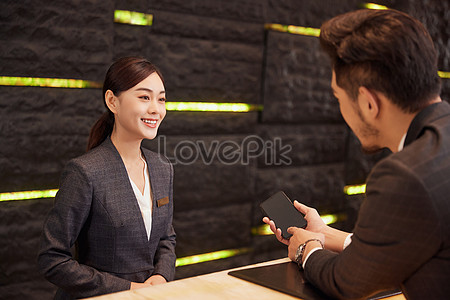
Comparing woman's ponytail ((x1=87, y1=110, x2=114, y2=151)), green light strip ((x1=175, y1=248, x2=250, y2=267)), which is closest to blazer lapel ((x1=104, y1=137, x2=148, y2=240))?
woman's ponytail ((x1=87, y1=110, x2=114, y2=151))

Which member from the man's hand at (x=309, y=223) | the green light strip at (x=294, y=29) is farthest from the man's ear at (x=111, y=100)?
the green light strip at (x=294, y=29)

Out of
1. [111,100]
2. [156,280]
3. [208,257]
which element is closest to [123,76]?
[111,100]

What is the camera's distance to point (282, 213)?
5.32 feet

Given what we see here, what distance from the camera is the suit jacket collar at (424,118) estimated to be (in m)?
1.19

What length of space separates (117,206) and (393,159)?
0.89 metres

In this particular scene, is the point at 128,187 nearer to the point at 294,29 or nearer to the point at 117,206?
the point at 117,206

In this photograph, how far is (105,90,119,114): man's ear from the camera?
5.68 feet

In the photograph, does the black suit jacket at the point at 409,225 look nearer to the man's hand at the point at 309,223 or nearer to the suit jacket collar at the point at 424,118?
the suit jacket collar at the point at 424,118

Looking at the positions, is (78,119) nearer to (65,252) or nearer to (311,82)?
(65,252)

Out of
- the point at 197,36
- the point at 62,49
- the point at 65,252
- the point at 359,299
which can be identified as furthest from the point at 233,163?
the point at 359,299

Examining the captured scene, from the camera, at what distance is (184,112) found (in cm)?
259

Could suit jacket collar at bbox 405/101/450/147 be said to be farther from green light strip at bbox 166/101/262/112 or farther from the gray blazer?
green light strip at bbox 166/101/262/112

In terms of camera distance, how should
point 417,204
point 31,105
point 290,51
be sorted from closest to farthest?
point 417,204, point 31,105, point 290,51

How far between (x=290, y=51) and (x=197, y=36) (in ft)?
2.28
